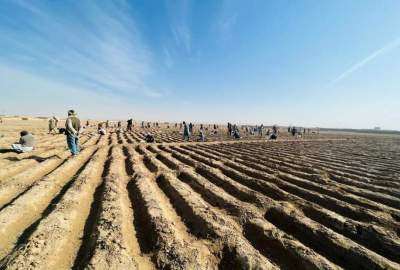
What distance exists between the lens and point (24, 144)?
11.1 meters

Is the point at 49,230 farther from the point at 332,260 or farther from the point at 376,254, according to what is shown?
the point at 376,254

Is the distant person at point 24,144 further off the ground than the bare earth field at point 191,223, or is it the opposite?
the distant person at point 24,144

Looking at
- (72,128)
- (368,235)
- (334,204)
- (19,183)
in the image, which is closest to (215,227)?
(368,235)

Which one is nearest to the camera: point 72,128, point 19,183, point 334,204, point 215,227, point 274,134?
point 215,227

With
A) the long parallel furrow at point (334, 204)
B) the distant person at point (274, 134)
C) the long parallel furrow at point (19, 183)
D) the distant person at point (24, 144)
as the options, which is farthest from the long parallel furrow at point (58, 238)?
the distant person at point (274, 134)

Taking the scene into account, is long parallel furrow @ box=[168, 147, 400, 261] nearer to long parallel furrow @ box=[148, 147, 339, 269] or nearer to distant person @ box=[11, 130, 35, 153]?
long parallel furrow @ box=[148, 147, 339, 269]

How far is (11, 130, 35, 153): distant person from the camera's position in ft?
35.8

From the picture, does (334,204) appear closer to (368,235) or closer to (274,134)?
(368,235)

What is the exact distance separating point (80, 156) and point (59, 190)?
14.8 feet

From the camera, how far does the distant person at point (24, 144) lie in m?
10.9

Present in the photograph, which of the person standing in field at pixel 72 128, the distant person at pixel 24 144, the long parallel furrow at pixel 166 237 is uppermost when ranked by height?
the person standing in field at pixel 72 128

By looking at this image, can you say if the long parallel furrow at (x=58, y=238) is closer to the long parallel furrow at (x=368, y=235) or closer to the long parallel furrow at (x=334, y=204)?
the long parallel furrow at (x=368, y=235)

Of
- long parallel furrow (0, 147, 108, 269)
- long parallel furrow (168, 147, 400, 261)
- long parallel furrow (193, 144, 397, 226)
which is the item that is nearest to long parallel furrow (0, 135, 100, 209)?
long parallel furrow (0, 147, 108, 269)

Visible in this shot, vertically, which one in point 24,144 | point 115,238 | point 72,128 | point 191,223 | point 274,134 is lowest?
point 191,223
